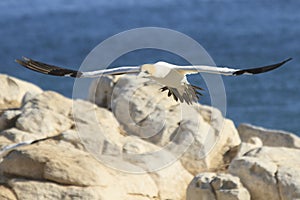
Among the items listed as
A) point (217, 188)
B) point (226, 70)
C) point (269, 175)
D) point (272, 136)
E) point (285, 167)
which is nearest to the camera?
point (226, 70)

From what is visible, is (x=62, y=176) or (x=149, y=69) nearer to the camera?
(x=149, y=69)

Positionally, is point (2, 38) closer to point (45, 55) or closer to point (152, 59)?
point (45, 55)

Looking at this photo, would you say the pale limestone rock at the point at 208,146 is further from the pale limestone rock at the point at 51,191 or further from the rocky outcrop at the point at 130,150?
the pale limestone rock at the point at 51,191

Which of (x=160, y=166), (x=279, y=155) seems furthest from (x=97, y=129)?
(x=279, y=155)

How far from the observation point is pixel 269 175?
20266 mm

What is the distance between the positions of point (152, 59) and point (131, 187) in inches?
1684

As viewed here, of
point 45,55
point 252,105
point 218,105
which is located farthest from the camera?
point 45,55

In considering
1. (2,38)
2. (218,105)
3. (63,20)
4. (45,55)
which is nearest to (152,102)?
(218,105)

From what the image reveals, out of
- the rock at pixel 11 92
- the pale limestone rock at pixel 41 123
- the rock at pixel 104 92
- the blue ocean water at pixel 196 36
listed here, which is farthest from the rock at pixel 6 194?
the blue ocean water at pixel 196 36

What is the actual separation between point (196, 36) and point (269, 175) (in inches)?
2203

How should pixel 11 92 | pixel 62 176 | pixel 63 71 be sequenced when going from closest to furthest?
pixel 62 176 → pixel 63 71 → pixel 11 92

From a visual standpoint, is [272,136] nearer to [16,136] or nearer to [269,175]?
[269,175]

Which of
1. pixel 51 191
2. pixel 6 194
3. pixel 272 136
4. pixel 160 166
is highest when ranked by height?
pixel 272 136

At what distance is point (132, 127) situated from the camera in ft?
78.3
